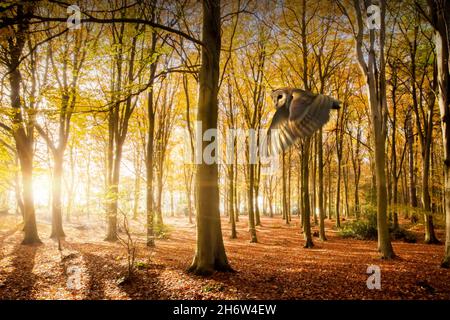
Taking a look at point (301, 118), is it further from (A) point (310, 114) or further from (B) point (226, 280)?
(B) point (226, 280)

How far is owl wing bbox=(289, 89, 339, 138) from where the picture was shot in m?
2.93

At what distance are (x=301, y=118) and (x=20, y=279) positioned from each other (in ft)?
24.1

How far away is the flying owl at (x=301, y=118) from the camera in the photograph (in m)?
2.95

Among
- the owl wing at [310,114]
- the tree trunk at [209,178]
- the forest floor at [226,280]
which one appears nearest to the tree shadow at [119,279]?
the forest floor at [226,280]

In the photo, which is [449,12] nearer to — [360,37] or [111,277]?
[360,37]

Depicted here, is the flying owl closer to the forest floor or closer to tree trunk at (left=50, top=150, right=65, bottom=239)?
the forest floor

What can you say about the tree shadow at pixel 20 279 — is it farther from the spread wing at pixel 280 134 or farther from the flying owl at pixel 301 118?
the flying owl at pixel 301 118

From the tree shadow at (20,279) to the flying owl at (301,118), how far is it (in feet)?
18.8

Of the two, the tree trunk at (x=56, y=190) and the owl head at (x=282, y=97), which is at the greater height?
the owl head at (x=282, y=97)

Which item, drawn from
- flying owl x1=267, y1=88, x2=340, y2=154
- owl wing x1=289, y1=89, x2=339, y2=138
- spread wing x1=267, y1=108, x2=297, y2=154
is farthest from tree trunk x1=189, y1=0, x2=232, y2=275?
owl wing x1=289, y1=89, x2=339, y2=138

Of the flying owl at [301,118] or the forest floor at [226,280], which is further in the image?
the forest floor at [226,280]

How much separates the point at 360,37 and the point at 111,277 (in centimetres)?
989

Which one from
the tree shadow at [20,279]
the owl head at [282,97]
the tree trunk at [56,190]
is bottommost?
the tree shadow at [20,279]

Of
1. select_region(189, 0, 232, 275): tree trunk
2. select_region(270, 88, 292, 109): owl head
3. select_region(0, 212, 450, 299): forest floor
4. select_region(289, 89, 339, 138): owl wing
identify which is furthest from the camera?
Answer: select_region(189, 0, 232, 275): tree trunk
